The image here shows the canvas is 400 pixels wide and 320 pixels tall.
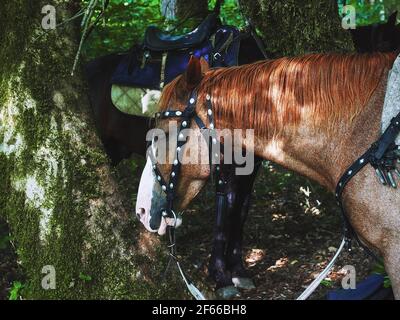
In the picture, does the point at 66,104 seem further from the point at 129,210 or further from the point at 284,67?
the point at 284,67

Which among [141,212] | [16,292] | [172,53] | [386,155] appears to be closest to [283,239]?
[172,53]

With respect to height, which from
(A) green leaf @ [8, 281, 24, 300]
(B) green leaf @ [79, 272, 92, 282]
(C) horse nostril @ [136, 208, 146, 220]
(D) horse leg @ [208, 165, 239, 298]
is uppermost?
(C) horse nostril @ [136, 208, 146, 220]

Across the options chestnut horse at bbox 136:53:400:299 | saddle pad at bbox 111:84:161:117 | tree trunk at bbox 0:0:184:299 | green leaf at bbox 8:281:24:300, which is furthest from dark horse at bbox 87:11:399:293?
green leaf at bbox 8:281:24:300

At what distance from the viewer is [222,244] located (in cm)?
529

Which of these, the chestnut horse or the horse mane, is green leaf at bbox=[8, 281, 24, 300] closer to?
the chestnut horse

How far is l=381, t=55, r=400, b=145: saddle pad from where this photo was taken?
2.72 meters

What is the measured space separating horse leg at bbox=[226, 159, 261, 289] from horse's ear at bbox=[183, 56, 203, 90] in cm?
208

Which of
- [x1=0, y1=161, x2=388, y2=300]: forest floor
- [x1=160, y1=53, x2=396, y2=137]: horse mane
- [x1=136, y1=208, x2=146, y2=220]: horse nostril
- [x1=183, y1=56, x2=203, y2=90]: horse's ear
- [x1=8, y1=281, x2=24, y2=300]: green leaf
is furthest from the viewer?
[x1=0, y1=161, x2=388, y2=300]: forest floor

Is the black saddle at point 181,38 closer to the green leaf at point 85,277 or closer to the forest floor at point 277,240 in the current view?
the forest floor at point 277,240

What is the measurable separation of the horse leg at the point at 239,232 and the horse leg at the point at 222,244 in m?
0.06

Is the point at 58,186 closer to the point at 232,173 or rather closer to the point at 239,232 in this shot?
the point at 232,173

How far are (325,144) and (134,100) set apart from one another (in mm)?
2735

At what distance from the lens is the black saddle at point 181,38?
490cm
